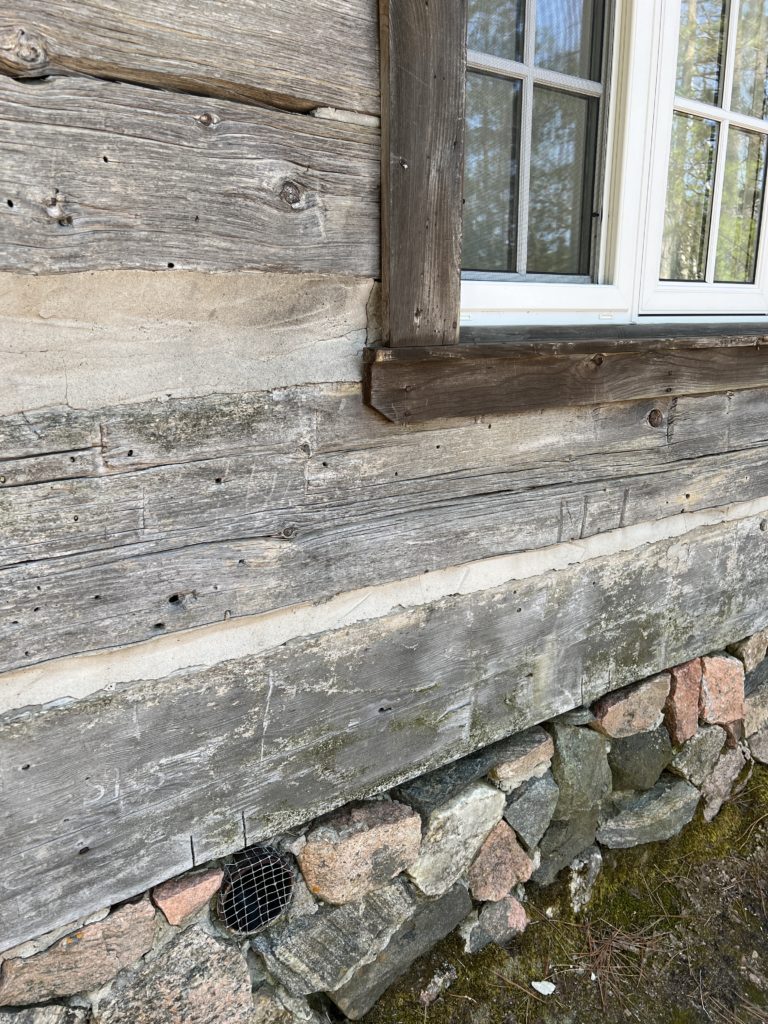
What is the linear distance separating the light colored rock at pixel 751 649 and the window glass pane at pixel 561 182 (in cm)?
146

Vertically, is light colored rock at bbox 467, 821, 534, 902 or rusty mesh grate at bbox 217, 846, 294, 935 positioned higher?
rusty mesh grate at bbox 217, 846, 294, 935

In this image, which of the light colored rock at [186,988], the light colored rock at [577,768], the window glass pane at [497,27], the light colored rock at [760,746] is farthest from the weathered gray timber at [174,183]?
the light colored rock at [760,746]

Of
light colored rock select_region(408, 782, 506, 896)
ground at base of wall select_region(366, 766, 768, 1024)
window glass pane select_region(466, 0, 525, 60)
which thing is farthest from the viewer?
ground at base of wall select_region(366, 766, 768, 1024)

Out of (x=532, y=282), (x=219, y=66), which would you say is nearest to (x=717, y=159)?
(x=532, y=282)

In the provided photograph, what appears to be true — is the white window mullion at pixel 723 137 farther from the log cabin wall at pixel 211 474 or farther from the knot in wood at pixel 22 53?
the knot in wood at pixel 22 53

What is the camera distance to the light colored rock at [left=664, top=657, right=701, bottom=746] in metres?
2.29

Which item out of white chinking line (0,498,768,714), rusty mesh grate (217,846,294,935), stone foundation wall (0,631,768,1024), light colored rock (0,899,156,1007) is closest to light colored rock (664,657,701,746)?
stone foundation wall (0,631,768,1024)

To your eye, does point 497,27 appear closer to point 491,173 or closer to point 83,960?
point 491,173

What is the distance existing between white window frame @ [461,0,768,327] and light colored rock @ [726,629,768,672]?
124 cm

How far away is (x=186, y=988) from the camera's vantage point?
144cm

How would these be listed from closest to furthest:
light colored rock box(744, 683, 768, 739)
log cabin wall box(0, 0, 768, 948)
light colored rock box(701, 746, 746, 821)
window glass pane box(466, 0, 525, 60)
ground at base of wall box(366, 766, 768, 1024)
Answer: log cabin wall box(0, 0, 768, 948) < window glass pane box(466, 0, 525, 60) < ground at base of wall box(366, 766, 768, 1024) < light colored rock box(701, 746, 746, 821) < light colored rock box(744, 683, 768, 739)

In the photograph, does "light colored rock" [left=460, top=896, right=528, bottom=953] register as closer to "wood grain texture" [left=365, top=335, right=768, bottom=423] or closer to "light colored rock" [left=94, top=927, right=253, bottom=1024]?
"light colored rock" [left=94, top=927, right=253, bottom=1024]

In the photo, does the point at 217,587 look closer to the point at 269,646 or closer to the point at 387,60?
the point at 269,646

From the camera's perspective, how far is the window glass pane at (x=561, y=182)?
1793 millimetres
